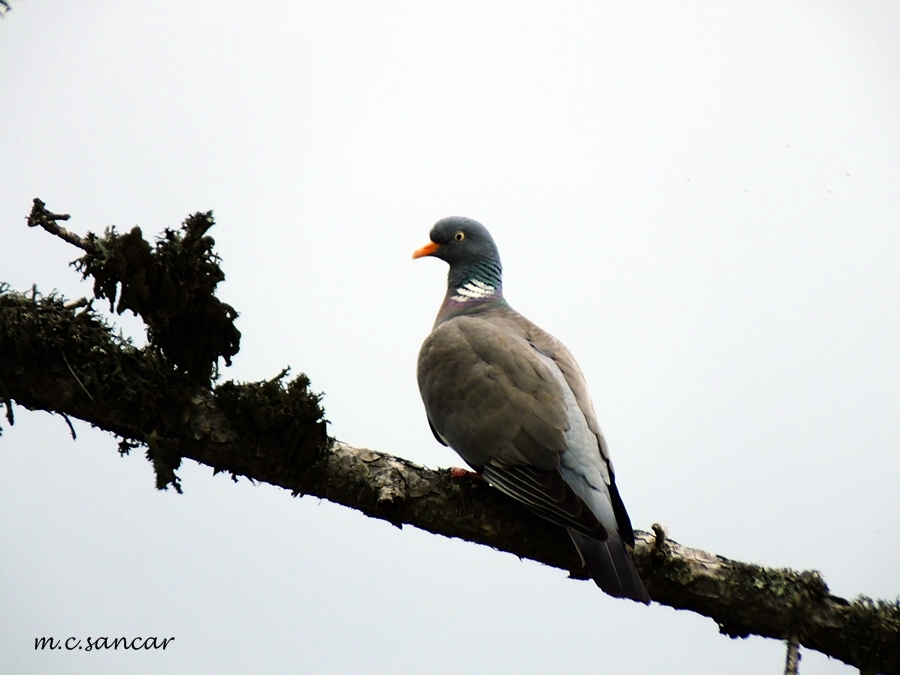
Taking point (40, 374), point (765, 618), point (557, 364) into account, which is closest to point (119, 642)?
point (40, 374)

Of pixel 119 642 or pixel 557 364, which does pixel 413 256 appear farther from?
pixel 119 642

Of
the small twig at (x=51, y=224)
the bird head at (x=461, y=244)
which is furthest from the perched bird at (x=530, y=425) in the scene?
the small twig at (x=51, y=224)

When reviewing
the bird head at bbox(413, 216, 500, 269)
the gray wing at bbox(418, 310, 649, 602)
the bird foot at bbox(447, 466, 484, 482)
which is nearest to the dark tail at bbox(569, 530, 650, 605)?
the gray wing at bbox(418, 310, 649, 602)

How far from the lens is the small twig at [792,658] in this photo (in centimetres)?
274

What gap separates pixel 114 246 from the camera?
2.51m

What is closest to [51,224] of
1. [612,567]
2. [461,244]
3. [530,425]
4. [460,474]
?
[460,474]

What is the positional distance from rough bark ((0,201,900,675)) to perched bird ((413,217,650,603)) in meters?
0.16

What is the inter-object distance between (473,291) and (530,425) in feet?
4.44

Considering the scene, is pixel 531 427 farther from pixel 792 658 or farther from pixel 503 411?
pixel 792 658

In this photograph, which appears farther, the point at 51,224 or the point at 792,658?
the point at 792,658

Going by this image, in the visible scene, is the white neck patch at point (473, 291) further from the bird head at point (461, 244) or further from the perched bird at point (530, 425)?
the perched bird at point (530, 425)

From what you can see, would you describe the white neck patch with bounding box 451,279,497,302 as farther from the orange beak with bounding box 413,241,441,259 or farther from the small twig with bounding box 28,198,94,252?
the small twig with bounding box 28,198,94,252

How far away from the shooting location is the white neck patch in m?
4.17

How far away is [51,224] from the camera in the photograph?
8.32 feet
